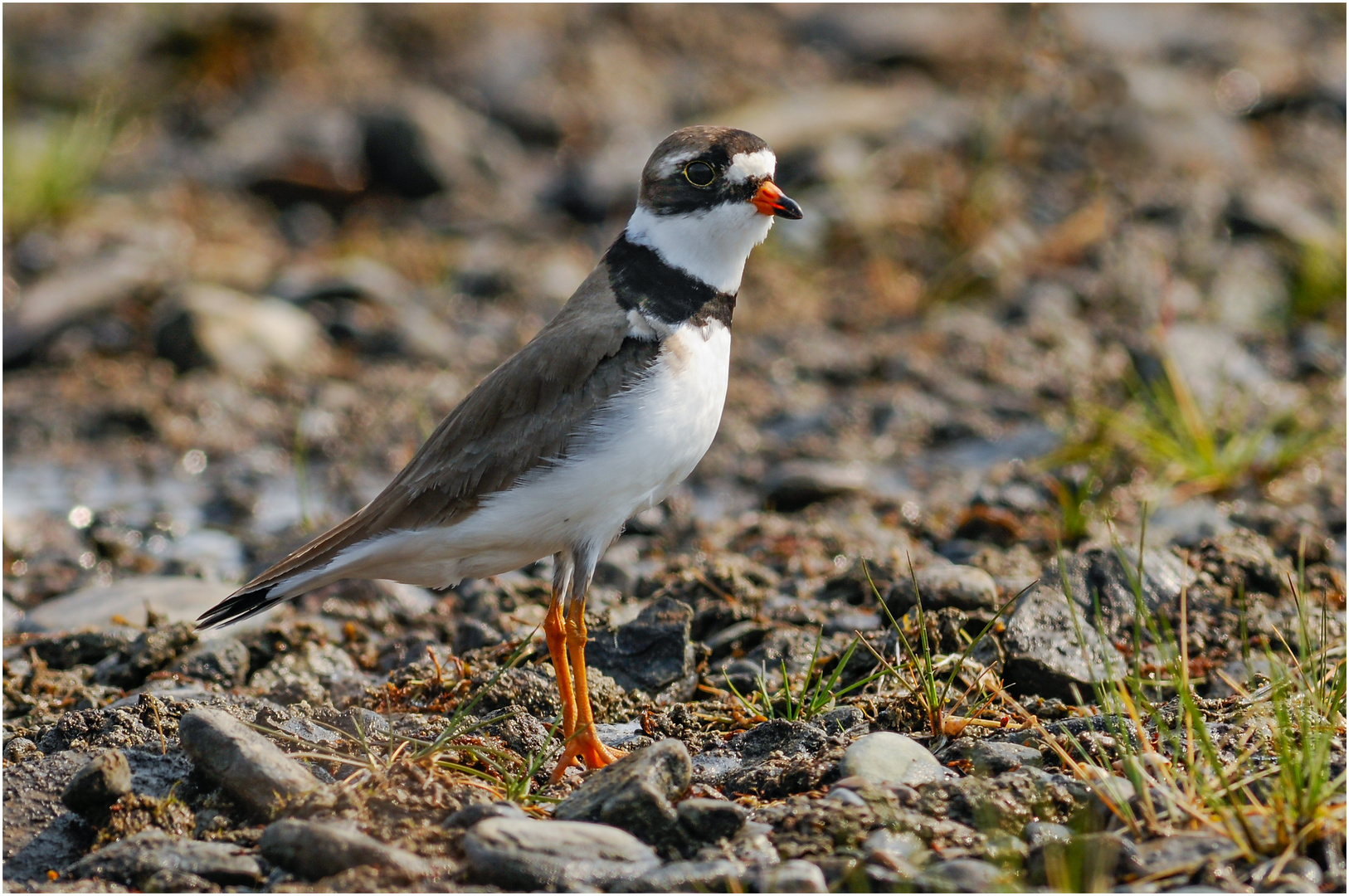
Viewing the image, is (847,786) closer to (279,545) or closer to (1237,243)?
(279,545)

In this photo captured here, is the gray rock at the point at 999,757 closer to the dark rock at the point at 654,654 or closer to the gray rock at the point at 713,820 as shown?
the gray rock at the point at 713,820

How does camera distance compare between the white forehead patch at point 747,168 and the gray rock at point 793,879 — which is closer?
the gray rock at point 793,879

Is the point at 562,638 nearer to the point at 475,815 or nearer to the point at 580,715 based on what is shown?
the point at 580,715

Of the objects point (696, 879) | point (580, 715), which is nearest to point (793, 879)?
point (696, 879)

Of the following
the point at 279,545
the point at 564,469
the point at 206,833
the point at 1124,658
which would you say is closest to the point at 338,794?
the point at 206,833

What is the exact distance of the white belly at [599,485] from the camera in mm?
4082

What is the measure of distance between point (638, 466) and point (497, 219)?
273 inches

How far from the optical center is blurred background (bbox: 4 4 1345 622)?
6.57m

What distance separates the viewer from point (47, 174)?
33.3 ft

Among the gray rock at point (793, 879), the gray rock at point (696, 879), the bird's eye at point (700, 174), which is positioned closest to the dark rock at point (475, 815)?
the gray rock at point (696, 879)

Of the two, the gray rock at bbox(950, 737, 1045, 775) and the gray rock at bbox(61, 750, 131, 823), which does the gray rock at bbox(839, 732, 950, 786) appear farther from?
the gray rock at bbox(61, 750, 131, 823)

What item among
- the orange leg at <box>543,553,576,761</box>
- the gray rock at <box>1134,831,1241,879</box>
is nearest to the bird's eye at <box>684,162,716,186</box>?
the orange leg at <box>543,553,576,761</box>

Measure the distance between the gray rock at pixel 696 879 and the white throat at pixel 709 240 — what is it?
2.04 metres

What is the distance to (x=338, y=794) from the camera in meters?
3.33
